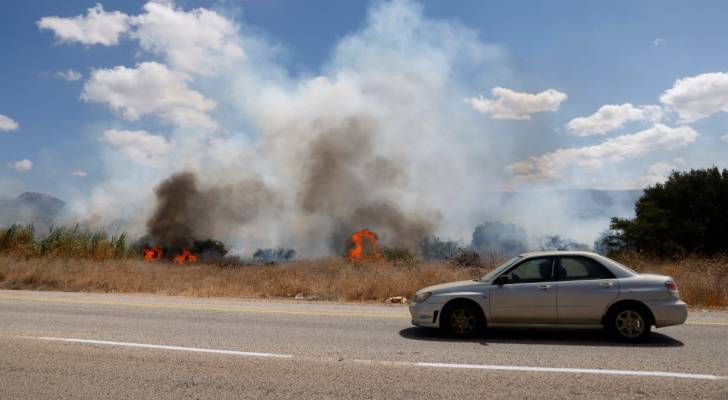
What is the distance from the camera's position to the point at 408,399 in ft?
15.3

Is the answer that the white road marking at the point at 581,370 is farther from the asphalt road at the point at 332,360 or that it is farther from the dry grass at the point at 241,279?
the dry grass at the point at 241,279

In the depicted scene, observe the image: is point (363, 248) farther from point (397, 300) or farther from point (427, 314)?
point (427, 314)

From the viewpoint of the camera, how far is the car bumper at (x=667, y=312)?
7.42 meters

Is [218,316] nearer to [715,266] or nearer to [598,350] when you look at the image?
[598,350]

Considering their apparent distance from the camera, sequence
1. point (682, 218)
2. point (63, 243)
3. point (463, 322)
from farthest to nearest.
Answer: point (682, 218)
point (63, 243)
point (463, 322)

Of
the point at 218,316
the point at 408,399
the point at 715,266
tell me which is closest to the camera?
the point at 408,399

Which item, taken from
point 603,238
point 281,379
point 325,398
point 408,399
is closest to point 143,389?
point 281,379

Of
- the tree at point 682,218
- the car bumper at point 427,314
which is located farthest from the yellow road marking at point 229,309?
the tree at point 682,218

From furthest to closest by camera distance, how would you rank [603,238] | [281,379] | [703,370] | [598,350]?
1. [603,238]
2. [598,350]
3. [703,370]
4. [281,379]

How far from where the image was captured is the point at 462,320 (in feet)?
25.6

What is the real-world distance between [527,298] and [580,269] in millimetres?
954

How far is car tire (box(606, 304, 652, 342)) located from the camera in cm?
744

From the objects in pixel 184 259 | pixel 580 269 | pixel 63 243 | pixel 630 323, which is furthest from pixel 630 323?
pixel 184 259

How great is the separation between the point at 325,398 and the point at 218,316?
19.5ft
